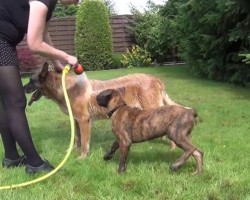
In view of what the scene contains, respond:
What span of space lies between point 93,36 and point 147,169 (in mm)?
16588

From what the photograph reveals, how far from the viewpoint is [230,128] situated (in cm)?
736

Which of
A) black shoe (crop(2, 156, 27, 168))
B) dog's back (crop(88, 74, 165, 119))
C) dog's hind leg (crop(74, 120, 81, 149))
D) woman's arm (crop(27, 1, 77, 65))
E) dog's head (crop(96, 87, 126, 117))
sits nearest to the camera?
woman's arm (crop(27, 1, 77, 65))

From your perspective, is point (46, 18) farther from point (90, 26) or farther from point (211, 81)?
point (90, 26)

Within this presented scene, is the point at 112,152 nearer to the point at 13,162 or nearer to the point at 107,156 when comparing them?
the point at 107,156

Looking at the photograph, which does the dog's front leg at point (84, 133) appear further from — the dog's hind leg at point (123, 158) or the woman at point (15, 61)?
the woman at point (15, 61)

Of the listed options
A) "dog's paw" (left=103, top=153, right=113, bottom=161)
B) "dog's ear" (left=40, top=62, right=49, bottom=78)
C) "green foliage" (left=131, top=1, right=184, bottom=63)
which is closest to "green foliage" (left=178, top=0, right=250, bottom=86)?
"green foliage" (left=131, top=1, right=184, bottom=63)

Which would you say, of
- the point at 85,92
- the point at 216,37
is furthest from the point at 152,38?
the point at 85,92

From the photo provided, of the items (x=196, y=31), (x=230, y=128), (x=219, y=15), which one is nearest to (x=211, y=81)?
(x=196, y=31)

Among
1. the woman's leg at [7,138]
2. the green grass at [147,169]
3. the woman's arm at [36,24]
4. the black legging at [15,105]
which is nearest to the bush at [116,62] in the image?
the green grass at [147,169]

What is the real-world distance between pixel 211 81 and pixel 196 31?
5.53 ft

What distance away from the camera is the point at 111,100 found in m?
5.27

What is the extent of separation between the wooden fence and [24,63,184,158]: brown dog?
16.1 meters

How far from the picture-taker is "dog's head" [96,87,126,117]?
5219mm

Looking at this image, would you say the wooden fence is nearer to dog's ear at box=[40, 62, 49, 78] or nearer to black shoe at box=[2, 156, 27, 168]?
dog's ear at box=[40, 62, 49, 78]
